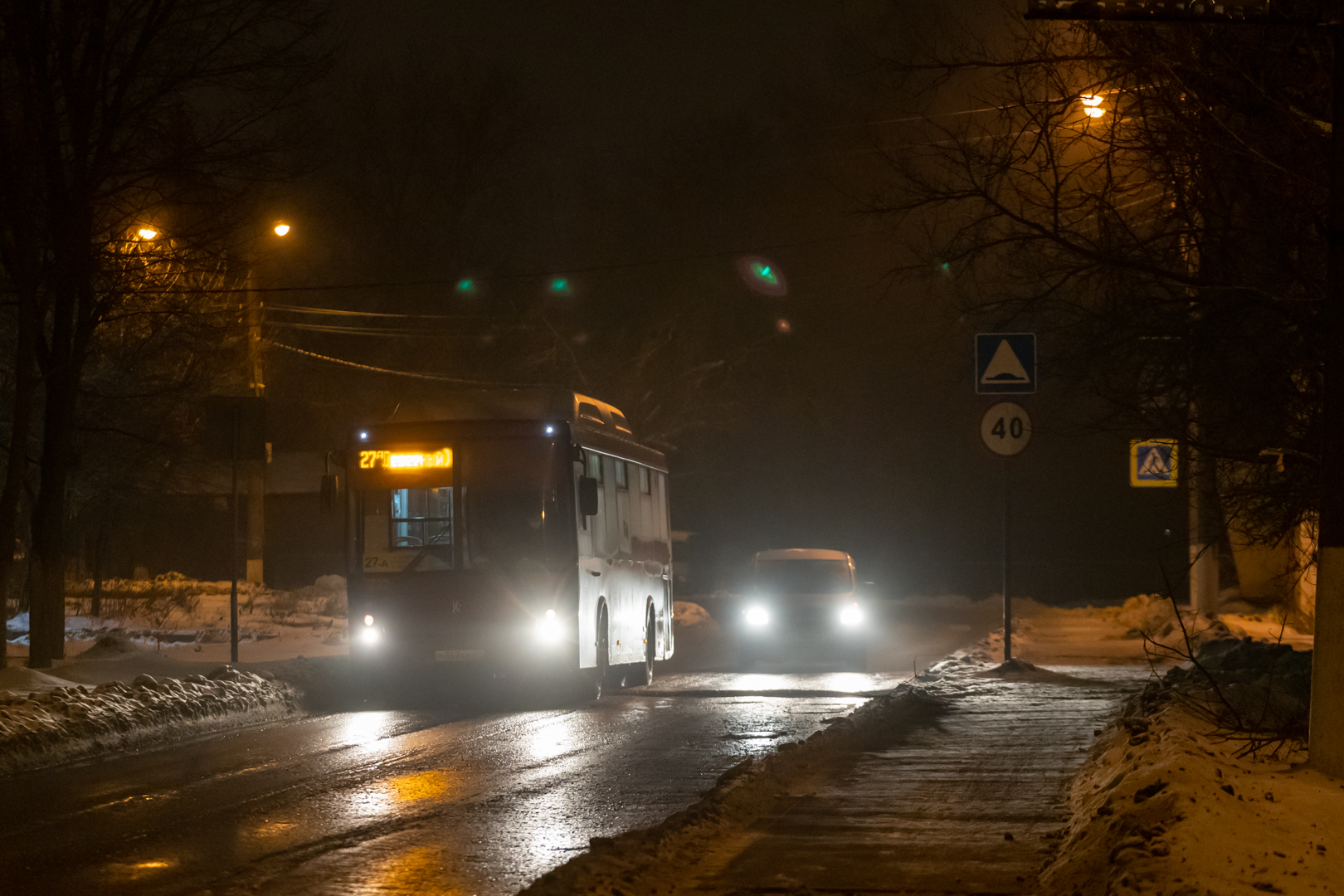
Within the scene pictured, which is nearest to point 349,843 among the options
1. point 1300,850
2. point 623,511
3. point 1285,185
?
point 1300,850

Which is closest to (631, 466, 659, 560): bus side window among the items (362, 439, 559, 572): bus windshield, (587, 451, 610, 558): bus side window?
(587, 451, 610, 558): bus side window

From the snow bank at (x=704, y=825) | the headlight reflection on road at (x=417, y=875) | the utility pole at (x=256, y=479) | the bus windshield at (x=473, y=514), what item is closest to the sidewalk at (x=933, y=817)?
the snow bank at (x=704, y=825)

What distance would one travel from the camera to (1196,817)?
20.6ft

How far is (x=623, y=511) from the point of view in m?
19.7

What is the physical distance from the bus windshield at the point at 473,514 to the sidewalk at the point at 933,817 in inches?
216

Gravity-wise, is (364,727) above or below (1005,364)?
below

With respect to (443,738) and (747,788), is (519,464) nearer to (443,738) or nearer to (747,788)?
(443,738)

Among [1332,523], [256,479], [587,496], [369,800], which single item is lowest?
[369,800]

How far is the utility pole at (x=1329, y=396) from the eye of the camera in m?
7.78

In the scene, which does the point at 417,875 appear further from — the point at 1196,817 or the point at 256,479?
the point at 256,479

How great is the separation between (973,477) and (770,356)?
12.5 m

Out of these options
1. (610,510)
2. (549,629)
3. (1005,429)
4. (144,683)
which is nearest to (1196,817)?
(1005,429)

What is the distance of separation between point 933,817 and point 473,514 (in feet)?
30.3

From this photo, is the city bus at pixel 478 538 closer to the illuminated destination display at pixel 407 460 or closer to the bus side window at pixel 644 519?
the illuminated destination display at pixel 407 460
